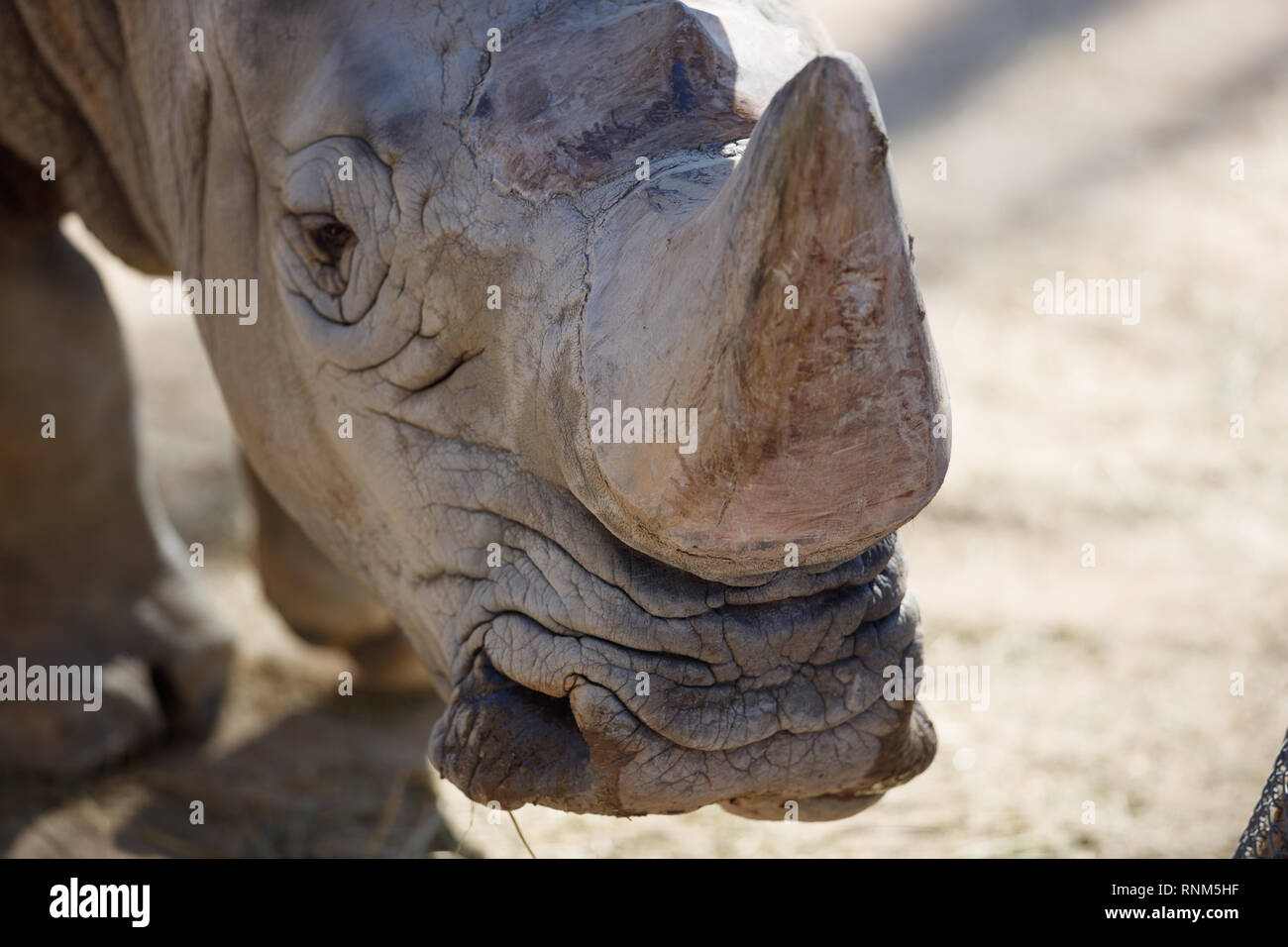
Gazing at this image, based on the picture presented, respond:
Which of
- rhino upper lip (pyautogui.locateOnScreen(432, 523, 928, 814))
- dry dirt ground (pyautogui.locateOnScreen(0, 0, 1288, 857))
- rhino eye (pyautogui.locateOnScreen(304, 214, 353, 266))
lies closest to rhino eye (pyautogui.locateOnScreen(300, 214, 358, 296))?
rhino eye (pyautogui.locateOnScreen(304, 214, 353, 266))

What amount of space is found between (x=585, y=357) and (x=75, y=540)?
7.36 feet

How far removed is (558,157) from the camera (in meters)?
1.95

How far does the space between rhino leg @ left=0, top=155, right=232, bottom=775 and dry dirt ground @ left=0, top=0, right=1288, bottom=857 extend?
0.47 ft

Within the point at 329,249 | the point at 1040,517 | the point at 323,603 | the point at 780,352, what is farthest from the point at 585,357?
the point at 1040,517

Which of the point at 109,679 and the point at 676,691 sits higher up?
the point at 676,691

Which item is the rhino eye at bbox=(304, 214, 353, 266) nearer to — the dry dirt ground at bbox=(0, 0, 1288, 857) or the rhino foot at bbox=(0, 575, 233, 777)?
the dry dirt ground at bbox=(0, 0, 1288, 857)

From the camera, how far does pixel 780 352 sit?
1.54 m

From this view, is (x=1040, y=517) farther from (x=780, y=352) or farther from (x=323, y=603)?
(x=780, y=352)

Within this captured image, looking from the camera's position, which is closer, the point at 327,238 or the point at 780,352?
the point at 780,352

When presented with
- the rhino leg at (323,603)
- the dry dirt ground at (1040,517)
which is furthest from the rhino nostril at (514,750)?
the rhino leg at (323,603)

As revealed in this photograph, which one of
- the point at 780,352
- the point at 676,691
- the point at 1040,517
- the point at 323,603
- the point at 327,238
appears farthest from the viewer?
Result: the point at 1040,517

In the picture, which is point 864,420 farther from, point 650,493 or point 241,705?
point 241,705

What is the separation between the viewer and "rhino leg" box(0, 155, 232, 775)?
346 cm
